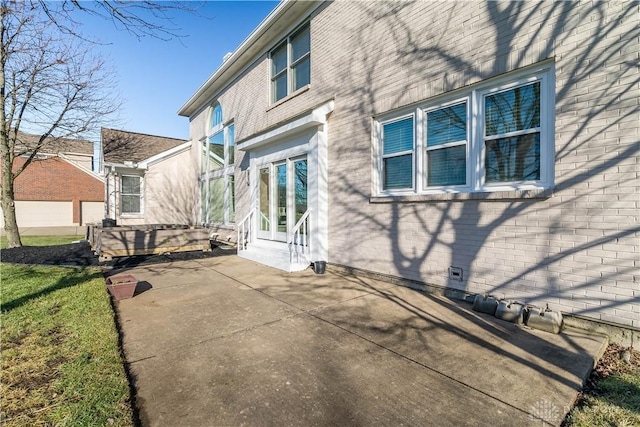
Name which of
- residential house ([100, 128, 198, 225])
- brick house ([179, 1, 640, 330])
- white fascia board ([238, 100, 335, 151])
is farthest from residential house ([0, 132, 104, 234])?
brick house ([179, 1, 640, 330])

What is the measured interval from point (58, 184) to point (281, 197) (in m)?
30.1

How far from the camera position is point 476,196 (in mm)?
4660

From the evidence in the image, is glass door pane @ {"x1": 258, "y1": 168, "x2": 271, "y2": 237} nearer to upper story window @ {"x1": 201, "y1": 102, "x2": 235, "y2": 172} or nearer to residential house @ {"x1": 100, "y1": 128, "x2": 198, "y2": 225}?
upper story window @ {"x1": 201, "y1": 102, "x2": 235, "y2": 172}

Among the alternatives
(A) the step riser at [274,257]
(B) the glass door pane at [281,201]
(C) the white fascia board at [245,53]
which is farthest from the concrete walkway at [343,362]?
(C) the white fascia board at [245,53]

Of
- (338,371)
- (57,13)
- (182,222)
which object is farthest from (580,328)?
(182,222)

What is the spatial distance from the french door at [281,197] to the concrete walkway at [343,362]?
12.0ft

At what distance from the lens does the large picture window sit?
40.8 feet

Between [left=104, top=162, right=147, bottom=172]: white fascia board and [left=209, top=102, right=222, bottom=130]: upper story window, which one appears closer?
[left=209, top=102, right=222, bottom=130]: upper story window

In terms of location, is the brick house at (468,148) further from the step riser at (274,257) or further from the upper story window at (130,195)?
the upper story window at (130,195)

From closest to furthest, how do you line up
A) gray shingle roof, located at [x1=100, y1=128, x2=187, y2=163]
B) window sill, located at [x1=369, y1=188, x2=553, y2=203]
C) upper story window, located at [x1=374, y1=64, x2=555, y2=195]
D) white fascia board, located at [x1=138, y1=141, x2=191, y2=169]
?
window sill, located at [x1=369, y1=188, x2=553, y2=203] → upper story window, located at [x1=374, y1=64, x2=555, y2=195] → white fascia board, located at [x1=138, y1=141, x2=191, y2=169] → gray shingle roof, located at [x1=100, y1=128, x2=187, y2=163]

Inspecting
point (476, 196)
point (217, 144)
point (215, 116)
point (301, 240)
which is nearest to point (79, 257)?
point (301, 240)

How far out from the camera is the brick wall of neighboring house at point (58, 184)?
26.7 meters

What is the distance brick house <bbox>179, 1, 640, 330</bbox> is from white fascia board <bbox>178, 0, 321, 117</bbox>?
3.6 inches

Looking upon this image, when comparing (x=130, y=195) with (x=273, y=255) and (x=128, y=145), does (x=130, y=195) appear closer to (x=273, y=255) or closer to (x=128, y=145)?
(x=128, y=145)
